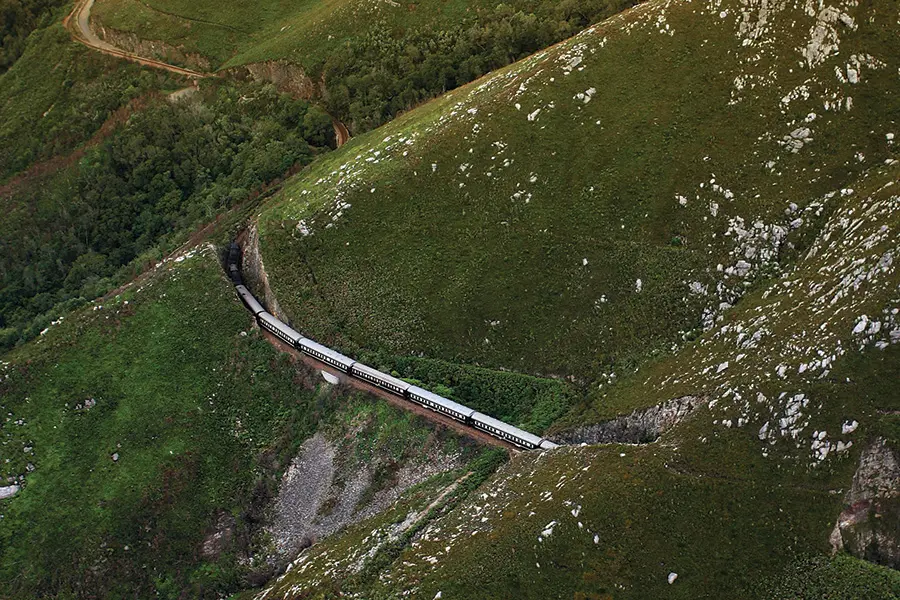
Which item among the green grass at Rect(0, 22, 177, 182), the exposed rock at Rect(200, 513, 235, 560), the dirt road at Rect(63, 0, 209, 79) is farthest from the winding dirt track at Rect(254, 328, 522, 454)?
the dirt road at Rect(63, 0, 209, 79)

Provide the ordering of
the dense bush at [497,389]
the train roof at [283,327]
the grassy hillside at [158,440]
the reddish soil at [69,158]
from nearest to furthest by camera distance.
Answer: the dense bush at [497,389]
the grassy hillside at [158,440]
the train roof at [283,327]
the reddish soil at [69,158]

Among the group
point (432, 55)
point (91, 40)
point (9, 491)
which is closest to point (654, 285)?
point (432, 55)

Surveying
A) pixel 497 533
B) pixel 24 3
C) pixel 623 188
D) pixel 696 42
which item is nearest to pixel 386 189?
pixel 623 188

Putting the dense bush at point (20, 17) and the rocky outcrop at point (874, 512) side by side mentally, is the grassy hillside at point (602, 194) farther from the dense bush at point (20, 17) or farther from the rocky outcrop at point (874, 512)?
the dense bush at point (20, 17)

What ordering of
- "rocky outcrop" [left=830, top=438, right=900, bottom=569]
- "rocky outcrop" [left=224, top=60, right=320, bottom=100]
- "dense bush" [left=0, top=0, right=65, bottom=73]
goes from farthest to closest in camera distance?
1. "dense bush" [left=0, top=0, right=65, bottom=73]
2. "rocky outcrop" [left=224, top=60, right=320, bottom=100]
3. "rocky outcrop" [left=830, top=438, right=900, bottom=569]

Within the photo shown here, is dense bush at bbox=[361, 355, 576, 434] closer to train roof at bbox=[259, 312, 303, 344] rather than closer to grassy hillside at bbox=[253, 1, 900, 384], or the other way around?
grassy hillside at bbox=[253, 1, 900, 384]

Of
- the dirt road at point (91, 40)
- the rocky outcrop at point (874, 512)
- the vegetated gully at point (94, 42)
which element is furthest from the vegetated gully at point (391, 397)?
the dirt road at point (91, 40)

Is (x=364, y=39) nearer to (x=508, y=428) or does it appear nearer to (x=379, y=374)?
(x=379, y=374)

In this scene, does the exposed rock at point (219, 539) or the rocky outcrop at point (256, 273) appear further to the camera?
the rocky outcrop at point (256, 273)
